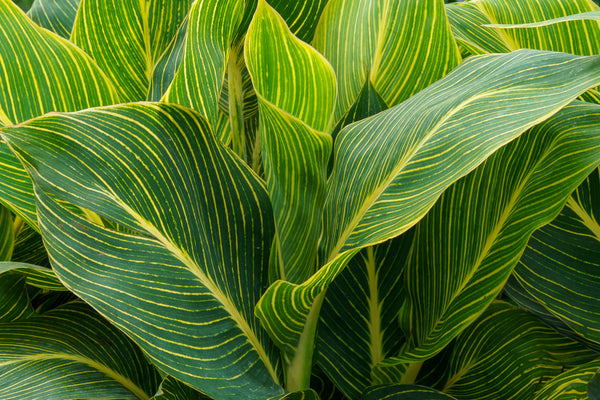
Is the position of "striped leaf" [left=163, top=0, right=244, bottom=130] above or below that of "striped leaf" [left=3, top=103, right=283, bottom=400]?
above

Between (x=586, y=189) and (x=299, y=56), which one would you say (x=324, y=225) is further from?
(x=586, y=189)

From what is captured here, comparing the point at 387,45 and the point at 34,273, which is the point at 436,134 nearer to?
the point at 387,45

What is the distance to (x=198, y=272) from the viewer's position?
1.43 ft

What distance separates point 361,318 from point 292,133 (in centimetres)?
22

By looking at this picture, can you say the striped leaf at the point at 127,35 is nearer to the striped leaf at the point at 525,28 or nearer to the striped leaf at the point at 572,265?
the striped leaf at the point at 525,28

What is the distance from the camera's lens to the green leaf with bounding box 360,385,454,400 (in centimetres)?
51

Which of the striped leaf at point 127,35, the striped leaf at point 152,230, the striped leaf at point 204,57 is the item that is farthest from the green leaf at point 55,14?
the striped leaf at point 152,230

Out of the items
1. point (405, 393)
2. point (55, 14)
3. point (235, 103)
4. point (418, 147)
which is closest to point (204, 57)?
point (235, 103)

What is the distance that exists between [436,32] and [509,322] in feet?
1.02

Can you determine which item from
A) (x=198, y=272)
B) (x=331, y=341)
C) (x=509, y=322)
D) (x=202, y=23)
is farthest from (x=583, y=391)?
(x=202, y=23)

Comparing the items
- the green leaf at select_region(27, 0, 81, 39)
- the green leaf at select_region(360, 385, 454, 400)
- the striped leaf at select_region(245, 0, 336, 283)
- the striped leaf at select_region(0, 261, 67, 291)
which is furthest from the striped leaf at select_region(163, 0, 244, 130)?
the green leaf at select_region(27, 0, 81, 39)

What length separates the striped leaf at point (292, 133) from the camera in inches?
17.4

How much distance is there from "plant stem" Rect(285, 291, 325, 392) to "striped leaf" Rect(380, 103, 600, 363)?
86 millimetres

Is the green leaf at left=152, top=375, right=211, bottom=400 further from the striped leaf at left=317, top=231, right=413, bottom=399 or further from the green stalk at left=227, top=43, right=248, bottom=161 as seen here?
the green stalk at left=227, top=43, right=248, bottom=161
